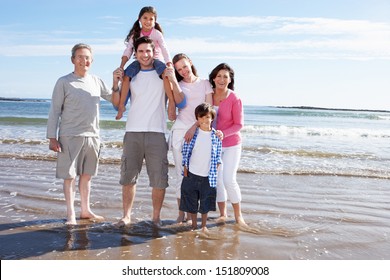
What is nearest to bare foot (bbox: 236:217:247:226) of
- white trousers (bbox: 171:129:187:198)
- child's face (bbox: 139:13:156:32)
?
white trousers (bbox: 171:129:187:198)

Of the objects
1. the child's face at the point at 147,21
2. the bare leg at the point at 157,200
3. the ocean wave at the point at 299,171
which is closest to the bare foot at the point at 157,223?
the bare leg at the point at 157,200

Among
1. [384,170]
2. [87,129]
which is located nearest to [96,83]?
[87,129]

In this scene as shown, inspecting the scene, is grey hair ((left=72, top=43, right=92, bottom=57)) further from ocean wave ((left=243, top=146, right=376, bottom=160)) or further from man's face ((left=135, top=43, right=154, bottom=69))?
ocean wave ((left=243, top=146, right=376, bottom=160))

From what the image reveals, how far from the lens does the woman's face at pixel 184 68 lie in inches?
186

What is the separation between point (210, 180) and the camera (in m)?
4.52

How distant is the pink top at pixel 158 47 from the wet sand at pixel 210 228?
196cm

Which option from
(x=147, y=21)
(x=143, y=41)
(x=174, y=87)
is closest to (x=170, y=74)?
(x=174, y=87)

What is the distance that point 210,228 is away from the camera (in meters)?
4.72

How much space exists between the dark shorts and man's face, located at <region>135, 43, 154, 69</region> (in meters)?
1.33

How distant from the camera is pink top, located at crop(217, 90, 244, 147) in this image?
4.78 meters

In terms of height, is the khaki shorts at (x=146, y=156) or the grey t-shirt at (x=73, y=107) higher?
the grey t-shirt at (x=73, y=107)

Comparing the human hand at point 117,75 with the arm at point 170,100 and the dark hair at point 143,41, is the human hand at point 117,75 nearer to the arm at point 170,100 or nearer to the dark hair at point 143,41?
the dark hair at point 143,41

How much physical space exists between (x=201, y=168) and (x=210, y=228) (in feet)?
2.42
